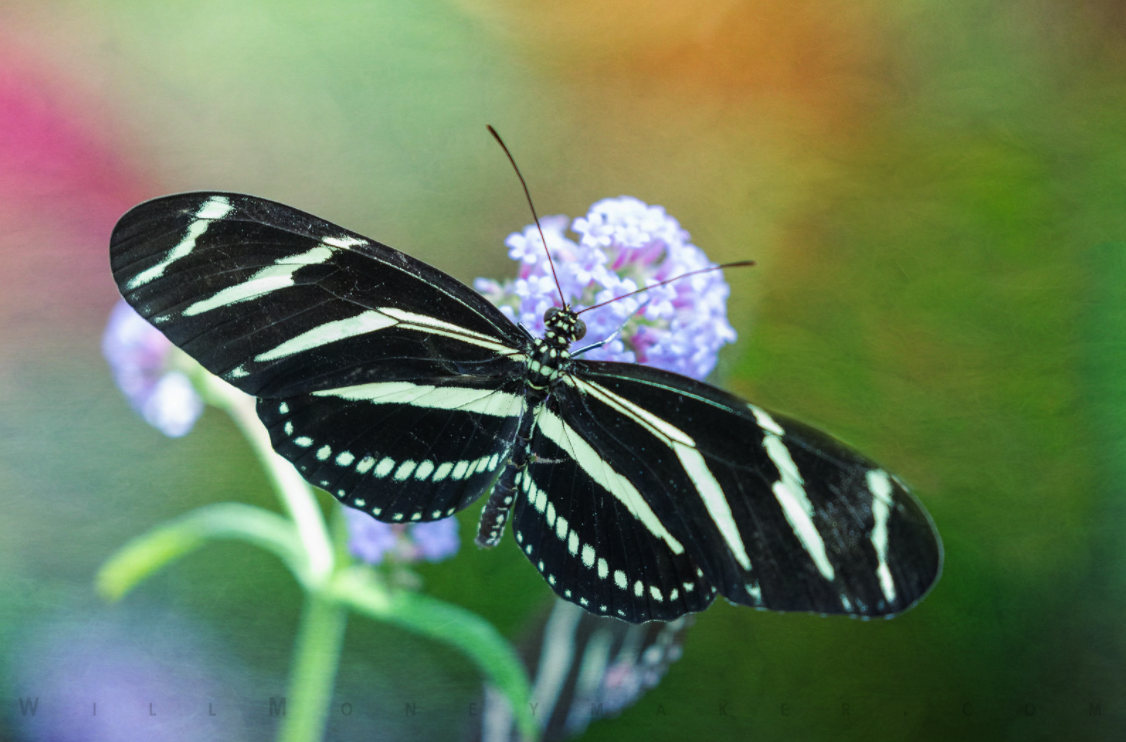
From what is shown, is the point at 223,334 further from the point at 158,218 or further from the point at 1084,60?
the point at 1084,60

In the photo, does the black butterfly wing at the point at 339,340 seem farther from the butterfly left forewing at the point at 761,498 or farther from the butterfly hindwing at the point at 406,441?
the butterfly left forewing at the point at 761,498

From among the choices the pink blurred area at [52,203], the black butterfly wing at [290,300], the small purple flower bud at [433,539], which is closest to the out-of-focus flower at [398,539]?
the small purple flower bud at [433,539]

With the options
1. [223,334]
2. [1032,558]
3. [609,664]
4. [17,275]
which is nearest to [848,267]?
[1032,558]

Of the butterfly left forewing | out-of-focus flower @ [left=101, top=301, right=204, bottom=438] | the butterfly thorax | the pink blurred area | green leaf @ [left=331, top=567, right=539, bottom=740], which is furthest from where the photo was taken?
the pink blurred area

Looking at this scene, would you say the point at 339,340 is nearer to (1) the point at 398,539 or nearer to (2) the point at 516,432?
(2) the point at 516,432

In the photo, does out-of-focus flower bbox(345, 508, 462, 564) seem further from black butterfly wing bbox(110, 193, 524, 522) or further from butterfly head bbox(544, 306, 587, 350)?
butterfly head bbox(544, 306, 587, 350)

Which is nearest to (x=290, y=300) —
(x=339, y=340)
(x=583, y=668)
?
(x=339, y=340)

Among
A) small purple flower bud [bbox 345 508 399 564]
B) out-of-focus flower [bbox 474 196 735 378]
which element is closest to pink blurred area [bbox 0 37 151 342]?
small purple flower bud [bbox 345 508 399 564]
